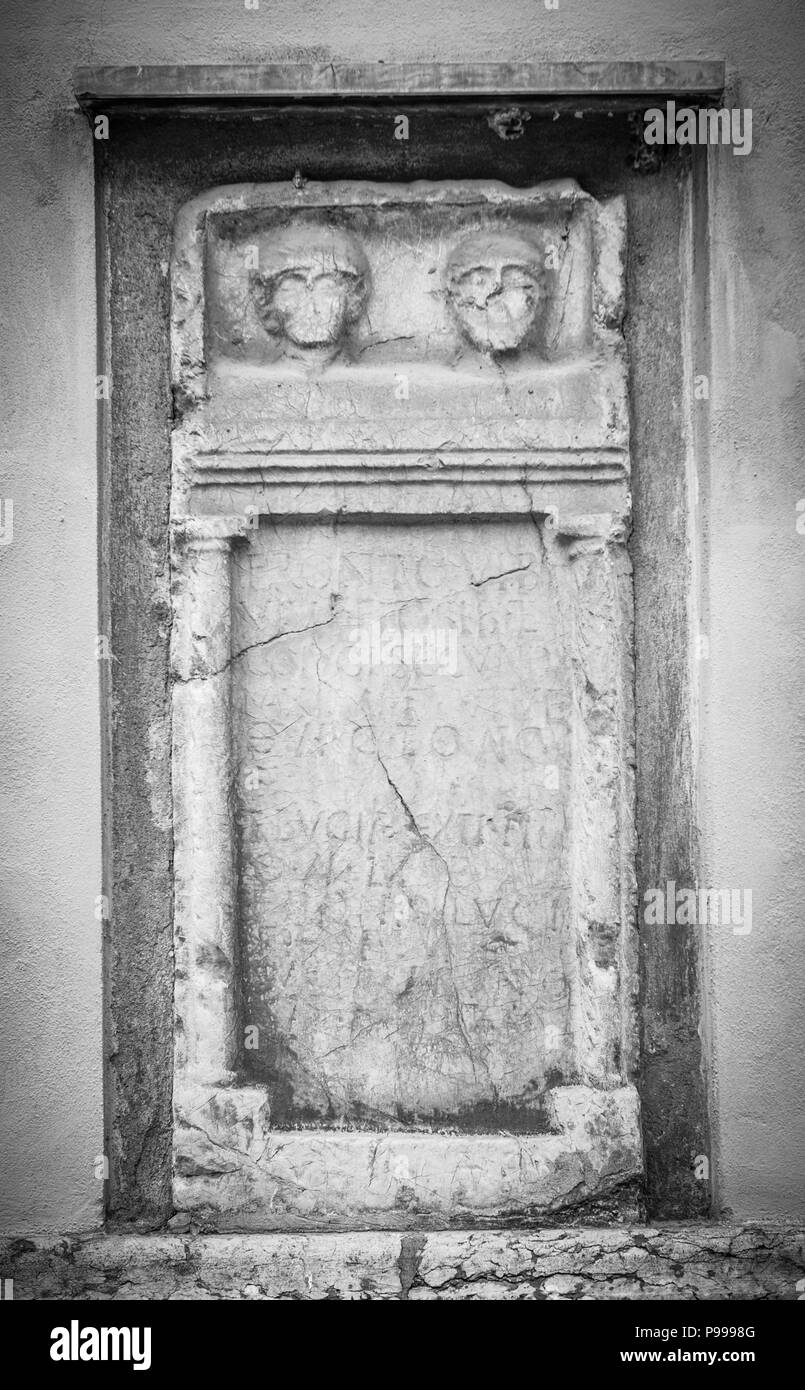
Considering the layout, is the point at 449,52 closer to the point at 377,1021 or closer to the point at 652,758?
the point at 652,758

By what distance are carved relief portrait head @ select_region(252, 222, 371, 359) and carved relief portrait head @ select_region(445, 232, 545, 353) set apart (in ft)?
0.84

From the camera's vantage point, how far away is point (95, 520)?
265cm

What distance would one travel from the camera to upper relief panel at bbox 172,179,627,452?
8.73 feet

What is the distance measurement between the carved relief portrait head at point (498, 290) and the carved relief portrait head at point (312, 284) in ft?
0.84

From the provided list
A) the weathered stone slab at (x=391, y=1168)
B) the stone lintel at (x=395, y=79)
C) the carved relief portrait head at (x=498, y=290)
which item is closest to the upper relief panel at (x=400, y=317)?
the carved relief portrait head at (x=498, y=290)

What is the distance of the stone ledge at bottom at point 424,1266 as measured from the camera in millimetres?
2490

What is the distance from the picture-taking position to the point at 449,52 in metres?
2.62

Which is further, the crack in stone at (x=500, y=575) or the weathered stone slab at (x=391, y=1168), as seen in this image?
the crack in stone at (x=500, y=575)

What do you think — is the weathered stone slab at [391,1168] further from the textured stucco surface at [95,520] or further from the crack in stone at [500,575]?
the crack in stone at [500,575]

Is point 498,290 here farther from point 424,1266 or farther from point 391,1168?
point 424,1266

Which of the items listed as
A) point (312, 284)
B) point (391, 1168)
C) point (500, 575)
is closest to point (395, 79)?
point (312, 284)

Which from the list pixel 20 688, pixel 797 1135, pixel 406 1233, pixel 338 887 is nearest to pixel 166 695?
pixel 20 688

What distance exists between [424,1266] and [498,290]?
237 centimetres

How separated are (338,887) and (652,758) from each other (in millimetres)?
867
